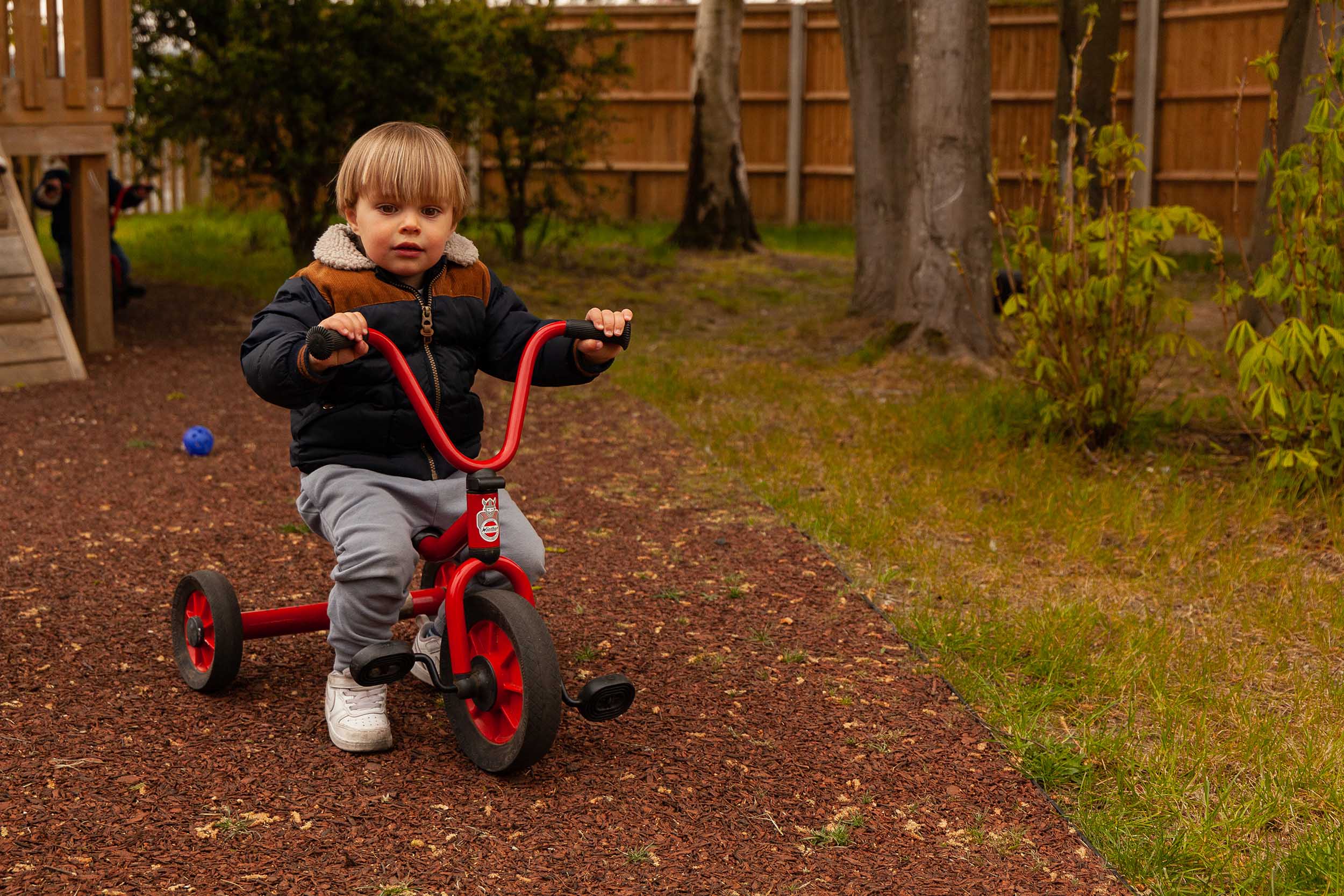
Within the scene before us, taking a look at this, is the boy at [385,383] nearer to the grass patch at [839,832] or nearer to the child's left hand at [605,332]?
the child's left hand at [605,332]

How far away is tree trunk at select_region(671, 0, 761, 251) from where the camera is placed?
1398 cm

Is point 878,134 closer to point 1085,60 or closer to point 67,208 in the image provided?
point 1085,60

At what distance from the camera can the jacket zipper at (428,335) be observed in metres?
3.12

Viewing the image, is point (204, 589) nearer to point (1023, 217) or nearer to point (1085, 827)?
point (1085, 827)

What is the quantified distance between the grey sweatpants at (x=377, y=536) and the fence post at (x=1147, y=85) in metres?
13.1

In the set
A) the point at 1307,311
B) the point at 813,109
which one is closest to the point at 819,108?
the point at 813,109

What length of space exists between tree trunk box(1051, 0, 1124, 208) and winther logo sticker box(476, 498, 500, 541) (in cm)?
855

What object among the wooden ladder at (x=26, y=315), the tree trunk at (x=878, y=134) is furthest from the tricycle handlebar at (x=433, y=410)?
the tree trunk at (x=878, y=134)

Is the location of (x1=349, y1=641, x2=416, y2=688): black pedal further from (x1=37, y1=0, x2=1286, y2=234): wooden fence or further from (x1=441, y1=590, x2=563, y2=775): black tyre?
(x1=37, y1=0, x2=1286, y2=234): wooden fence

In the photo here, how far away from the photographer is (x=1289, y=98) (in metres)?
7.05

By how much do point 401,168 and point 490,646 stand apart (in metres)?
1.08

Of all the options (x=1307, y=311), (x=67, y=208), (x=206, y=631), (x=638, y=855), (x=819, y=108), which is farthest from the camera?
(x=819, y=108)

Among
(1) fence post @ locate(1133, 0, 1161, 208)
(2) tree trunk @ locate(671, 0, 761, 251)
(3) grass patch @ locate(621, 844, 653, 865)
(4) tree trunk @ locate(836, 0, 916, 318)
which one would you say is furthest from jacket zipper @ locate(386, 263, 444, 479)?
(1) fence post @ locate(1133, 0, 1161, 208)

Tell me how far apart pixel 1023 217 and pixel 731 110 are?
9194 millimetres
